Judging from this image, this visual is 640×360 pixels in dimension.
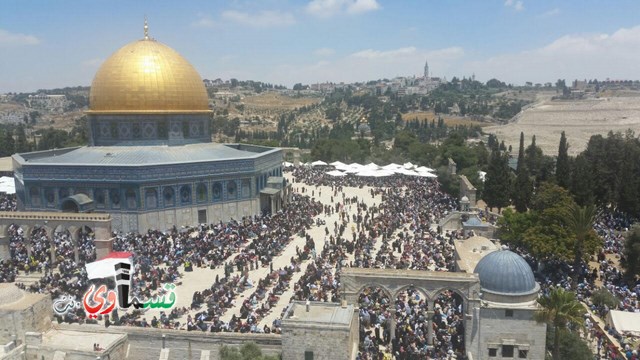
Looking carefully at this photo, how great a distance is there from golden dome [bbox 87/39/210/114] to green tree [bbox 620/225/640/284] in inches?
1045

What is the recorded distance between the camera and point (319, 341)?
46.6 feet

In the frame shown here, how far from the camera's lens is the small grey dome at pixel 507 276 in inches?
601

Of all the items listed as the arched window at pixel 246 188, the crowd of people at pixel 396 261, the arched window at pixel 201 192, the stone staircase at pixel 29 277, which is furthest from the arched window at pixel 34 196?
the crowd of people at pixel 396 261

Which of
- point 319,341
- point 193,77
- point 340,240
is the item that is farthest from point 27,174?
point 319,341

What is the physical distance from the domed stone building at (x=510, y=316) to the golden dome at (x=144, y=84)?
2533 centimetres

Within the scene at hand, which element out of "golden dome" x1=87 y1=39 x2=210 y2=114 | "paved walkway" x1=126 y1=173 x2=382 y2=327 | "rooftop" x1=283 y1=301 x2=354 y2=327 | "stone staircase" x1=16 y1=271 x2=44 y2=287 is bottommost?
"paved walkway" x1=126 y1=173 x2=382 y2=327

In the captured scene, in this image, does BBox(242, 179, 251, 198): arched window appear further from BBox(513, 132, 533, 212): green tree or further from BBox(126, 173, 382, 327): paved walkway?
BBox(513, 132, 533, 212): green tree

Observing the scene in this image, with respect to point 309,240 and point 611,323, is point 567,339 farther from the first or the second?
point 309,240

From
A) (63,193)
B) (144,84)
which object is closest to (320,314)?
(63,193)

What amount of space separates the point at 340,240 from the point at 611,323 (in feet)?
41.4

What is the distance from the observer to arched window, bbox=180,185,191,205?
30.8m

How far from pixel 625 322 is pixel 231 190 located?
72.9 ft

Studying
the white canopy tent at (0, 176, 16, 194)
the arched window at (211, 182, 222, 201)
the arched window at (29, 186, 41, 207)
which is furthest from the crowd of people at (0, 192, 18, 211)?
the arched window at (211, 182, 222, 201)

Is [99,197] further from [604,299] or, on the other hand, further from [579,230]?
[604,299]
